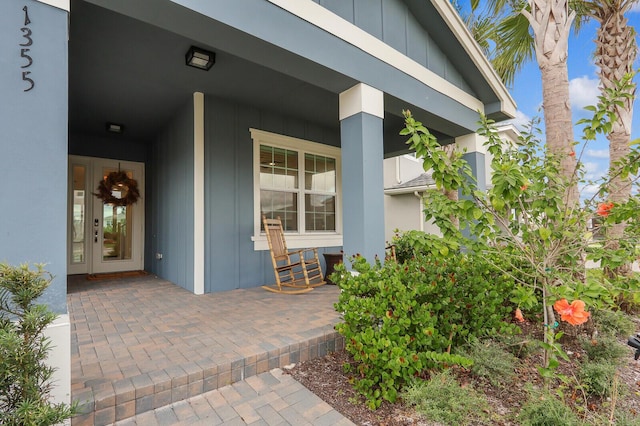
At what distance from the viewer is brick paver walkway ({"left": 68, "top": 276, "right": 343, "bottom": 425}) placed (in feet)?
5.57

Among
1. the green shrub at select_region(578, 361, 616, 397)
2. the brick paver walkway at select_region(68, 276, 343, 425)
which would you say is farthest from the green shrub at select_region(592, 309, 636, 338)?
the brick paver walkway at select_region(68, 276, 343, 425)

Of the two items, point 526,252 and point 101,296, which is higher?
point 526,252

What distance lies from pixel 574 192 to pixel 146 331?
4282 mm

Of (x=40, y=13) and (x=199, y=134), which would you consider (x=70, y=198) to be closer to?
(x=199, y=134)

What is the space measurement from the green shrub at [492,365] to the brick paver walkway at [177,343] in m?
0.99

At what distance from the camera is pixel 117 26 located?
2.71 m

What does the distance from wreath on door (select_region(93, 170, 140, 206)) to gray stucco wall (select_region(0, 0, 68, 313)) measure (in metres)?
4.93

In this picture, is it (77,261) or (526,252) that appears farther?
(77,261)

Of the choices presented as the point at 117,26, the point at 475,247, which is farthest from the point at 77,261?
the point at 475,247

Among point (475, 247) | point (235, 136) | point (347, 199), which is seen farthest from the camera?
point (235, 136)

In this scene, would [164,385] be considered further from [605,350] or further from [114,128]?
[114,128]

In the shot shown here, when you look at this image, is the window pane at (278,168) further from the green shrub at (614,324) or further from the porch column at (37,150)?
the green shrub at (614,324)

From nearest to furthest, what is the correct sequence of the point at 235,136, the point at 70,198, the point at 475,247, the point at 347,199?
the point at 475,247
the point at 347,199
the point at 235,136
the point at 70,198

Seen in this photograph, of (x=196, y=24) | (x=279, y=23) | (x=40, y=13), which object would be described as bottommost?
(x=40, y=13)
